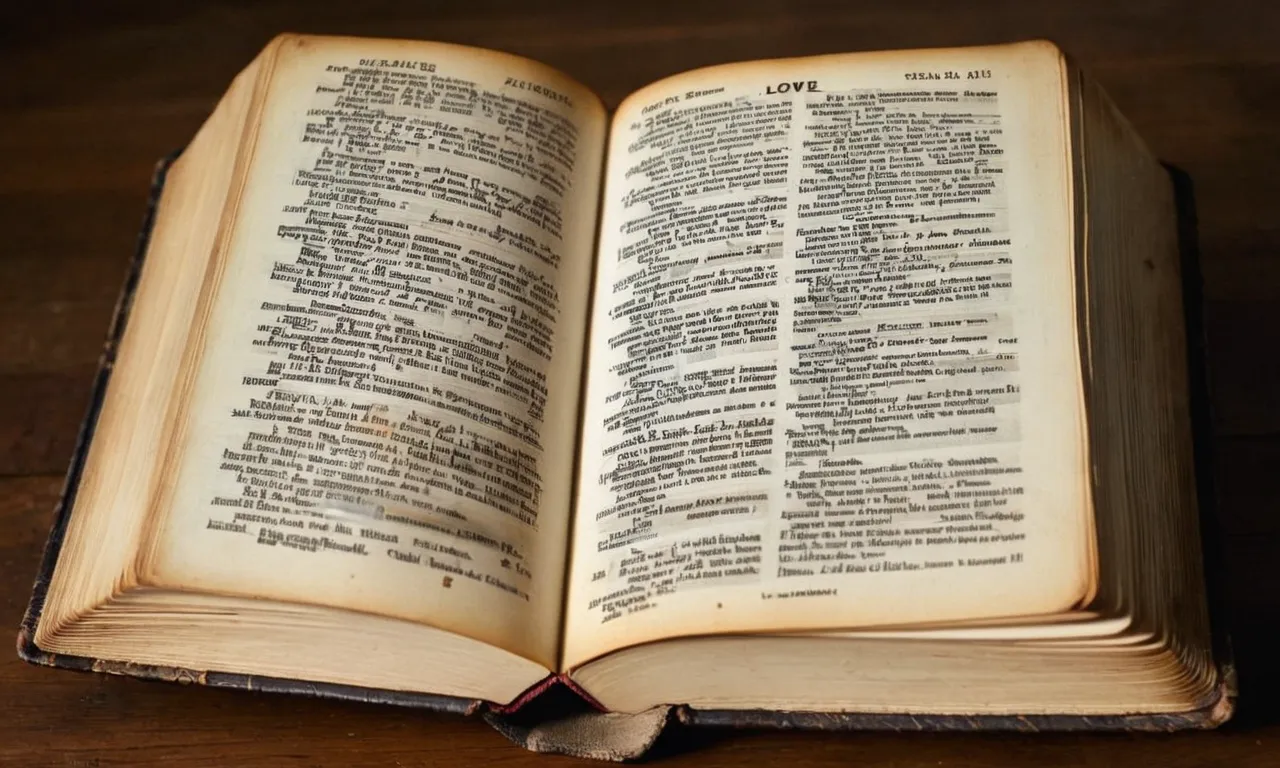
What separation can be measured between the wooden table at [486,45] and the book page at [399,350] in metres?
0.12

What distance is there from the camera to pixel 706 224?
0.74 meters

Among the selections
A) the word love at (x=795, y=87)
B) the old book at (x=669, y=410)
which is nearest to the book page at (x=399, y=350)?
the old book at (x=669, y=410)

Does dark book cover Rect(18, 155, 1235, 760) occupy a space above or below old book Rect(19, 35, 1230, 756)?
below

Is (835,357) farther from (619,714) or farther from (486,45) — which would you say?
(486,45)

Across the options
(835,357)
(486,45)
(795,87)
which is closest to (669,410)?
(835,357)

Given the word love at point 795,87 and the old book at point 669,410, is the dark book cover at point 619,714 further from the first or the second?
the word love at point 795,87

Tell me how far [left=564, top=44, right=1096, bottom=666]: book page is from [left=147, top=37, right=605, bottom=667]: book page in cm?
3

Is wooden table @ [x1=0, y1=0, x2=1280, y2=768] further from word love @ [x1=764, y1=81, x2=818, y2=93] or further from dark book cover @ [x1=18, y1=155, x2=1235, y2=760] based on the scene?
word love @ [x1=764, y1=81, x2=818, y2=93]

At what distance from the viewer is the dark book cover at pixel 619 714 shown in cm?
65

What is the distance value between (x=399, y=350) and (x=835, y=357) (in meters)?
0.22

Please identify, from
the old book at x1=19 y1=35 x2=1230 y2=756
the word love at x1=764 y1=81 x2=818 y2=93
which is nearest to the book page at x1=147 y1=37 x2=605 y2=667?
the old book at x1=19 y1=35 x2=1230 y2=756

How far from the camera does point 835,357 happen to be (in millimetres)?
680

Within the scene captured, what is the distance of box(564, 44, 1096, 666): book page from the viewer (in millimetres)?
622

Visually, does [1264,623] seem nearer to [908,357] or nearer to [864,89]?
[908,357]
